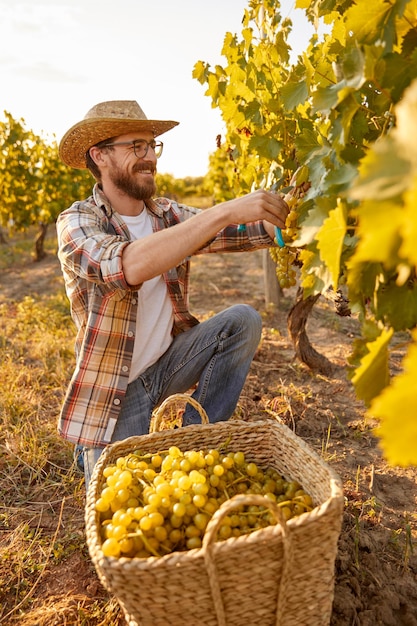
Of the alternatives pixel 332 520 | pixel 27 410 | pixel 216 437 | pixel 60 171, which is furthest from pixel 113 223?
pixel 60 171

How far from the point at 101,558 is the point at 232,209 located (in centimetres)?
127

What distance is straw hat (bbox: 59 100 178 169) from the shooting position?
282cm

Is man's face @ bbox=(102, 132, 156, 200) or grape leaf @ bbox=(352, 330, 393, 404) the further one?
man's face @ bbox=(102, 132, 156, 200)

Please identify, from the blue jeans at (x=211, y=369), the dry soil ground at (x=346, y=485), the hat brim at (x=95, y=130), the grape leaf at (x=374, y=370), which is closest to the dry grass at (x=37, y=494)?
the dry soil ground at (x=346, y=485)

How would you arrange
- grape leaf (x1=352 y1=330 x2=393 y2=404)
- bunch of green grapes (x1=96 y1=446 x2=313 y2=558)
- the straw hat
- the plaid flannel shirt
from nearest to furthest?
grape leaf (x1=352 y1=330 x2=393 y2=404)
bunch of green grapes (x1=96 y1=446 x2=313 y2=558)
the plaid flannel shirt
the straw hat

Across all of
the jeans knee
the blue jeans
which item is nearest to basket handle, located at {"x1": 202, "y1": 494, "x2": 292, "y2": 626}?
the blue jeans

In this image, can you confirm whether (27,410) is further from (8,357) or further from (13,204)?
(13,204)

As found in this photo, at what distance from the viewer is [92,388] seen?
267 centimetres

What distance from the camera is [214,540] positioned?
132 cm

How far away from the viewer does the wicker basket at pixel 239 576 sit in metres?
1.35

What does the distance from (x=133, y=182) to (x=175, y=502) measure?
182cm

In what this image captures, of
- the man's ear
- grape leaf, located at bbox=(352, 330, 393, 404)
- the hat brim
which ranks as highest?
the hat brim

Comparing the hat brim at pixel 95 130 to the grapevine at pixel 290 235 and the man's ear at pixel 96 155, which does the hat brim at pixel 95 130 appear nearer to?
the man's ear at pixel 96 155

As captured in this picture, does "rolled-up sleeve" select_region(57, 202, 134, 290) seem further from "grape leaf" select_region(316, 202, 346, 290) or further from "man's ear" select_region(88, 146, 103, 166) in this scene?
"grape leaf" select_region(316, 202, 346, 290)
